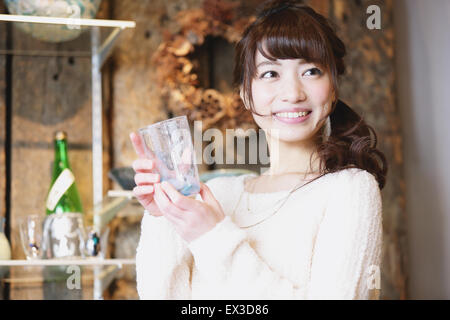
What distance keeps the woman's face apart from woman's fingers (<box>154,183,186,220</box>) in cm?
14

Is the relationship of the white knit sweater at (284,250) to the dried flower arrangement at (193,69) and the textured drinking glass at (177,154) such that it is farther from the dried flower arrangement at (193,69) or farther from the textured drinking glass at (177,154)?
the dried flower arrangement at (193,69)

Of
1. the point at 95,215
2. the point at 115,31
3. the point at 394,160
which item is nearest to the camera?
the point at 115,31

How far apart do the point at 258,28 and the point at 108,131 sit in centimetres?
74

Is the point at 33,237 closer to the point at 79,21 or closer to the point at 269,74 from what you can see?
the point at 79,21

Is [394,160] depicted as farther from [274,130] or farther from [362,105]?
[274,130]

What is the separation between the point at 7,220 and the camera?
48.1 inches

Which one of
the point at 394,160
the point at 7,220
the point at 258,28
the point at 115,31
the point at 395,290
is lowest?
the point at 395,290

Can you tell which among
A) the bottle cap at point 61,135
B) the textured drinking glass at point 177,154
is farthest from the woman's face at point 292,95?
the bottle cap at point 61,135

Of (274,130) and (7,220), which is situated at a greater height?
(274,130)

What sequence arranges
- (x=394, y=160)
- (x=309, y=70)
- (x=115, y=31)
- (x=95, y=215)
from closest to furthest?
(x=309, y=70)
(x=115, y=31)
(x=95, y=215)
(x=394, y=160)

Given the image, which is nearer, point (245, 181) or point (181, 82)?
point (245, 181)

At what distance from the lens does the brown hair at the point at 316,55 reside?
588 millimetres

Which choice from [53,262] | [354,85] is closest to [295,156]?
[53,262]

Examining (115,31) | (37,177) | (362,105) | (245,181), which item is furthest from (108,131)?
(245,181)
